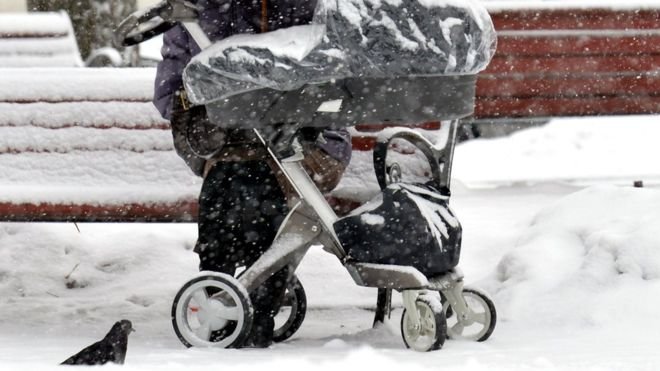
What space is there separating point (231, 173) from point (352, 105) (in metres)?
0.65

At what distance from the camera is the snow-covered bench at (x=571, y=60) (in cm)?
975

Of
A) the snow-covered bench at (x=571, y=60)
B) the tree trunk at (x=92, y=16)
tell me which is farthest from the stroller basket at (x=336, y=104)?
the tree trunk at (x=92, y=16)

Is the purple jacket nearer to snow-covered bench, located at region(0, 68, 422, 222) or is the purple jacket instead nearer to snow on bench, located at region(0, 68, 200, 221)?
snow-covered bench, located at region(0, 68, 422, 222)

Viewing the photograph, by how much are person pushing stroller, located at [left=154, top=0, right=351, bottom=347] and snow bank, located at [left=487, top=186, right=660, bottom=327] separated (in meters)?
1.06

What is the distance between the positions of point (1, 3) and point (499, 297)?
694 inches

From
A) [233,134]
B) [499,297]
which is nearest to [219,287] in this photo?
[233,134]

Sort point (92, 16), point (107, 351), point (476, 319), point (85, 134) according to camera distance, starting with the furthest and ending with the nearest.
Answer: point (92, 16) < point (85, 134) < point (476, 319) < point (107, 351)

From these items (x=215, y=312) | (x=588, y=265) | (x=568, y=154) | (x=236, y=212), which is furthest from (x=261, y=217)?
(x=568, y=154)

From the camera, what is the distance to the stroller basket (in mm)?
4250

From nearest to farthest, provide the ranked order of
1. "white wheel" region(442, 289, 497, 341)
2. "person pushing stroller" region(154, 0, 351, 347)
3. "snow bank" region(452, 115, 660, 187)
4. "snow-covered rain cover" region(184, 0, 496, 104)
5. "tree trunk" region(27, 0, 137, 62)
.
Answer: "snow-covered rain cover" region(184, 0, 496, 104)
"person pushing stroller" region(154, 0, 351, 347)
"white wheel" region(442, 289, 497, 341)
"snow bank" region(452, 115, 660, 187)
"tree trunk" region(27, 0, 137, 62)

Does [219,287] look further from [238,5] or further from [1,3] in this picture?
[1,3]

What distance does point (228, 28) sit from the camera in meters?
4.54

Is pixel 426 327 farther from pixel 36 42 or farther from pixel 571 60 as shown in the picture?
pixel 36 42

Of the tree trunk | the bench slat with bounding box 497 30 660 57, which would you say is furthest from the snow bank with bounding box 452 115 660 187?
the tree trunk
